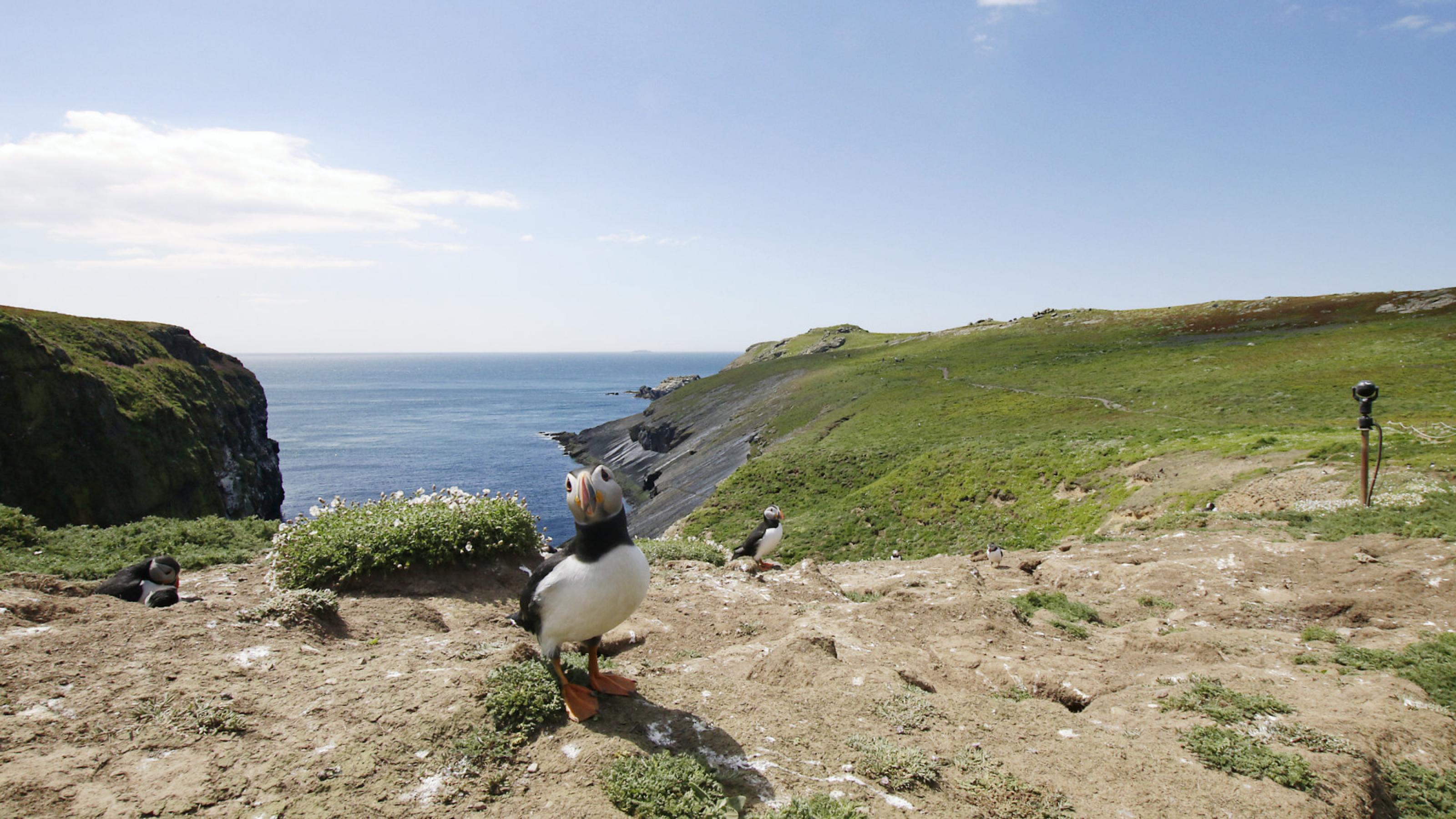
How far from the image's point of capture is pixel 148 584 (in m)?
9.73

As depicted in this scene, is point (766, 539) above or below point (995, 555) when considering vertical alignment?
above

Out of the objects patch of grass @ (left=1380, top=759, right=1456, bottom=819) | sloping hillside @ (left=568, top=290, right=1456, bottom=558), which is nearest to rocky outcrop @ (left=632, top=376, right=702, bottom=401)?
sloping hillside @ (left=568, top=290, right=1456, bottom=558)

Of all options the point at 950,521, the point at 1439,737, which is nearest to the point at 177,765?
the point at 1439,737

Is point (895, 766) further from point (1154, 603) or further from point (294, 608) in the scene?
point (1154, 603)

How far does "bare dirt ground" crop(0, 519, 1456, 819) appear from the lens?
507 centimetres

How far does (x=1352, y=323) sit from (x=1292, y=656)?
8064 centimetres

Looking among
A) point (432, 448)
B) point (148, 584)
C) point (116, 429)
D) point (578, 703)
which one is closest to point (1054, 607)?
point (578, 703)

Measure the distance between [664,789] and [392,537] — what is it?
8.36 m

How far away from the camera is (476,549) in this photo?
12.2 metres

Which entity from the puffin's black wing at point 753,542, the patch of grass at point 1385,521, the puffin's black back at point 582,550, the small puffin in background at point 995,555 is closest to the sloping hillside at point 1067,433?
the patch of grass at point 1385,521

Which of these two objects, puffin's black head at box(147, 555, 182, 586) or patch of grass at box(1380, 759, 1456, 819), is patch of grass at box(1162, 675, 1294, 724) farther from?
puffin's black head at box(147, 555, 182, 586)

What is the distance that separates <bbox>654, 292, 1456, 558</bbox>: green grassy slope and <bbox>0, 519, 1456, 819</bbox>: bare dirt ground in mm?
15130

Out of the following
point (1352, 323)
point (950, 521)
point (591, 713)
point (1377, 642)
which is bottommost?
point (950, 521)

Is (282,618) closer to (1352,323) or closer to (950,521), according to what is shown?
(950,521)
